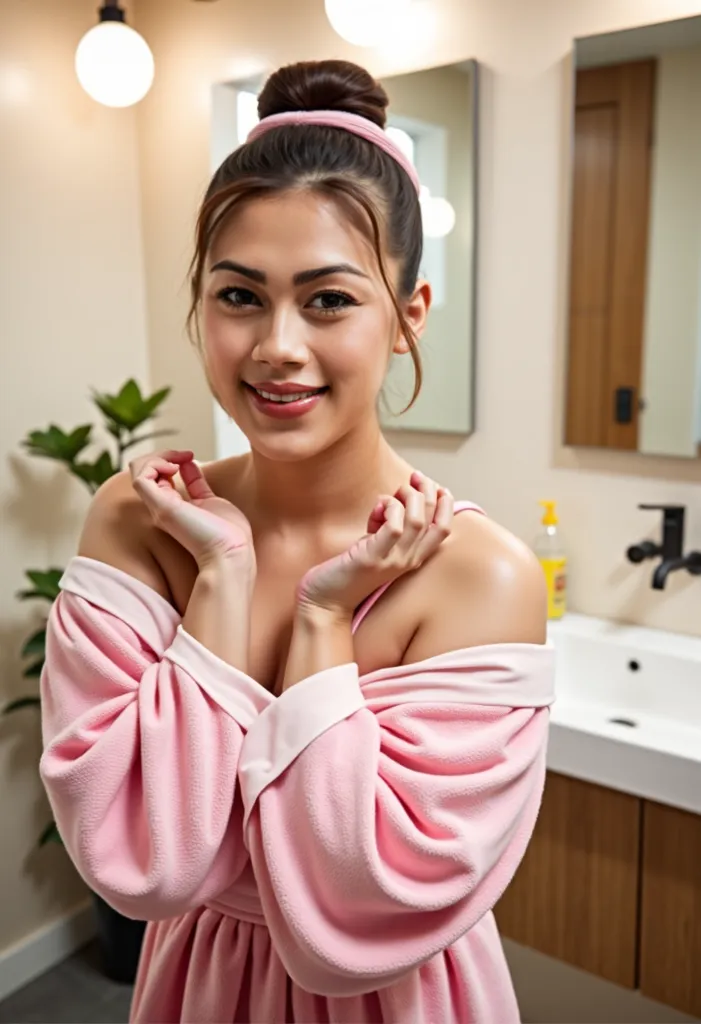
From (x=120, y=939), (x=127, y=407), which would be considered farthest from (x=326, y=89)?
(x=120, y=939)

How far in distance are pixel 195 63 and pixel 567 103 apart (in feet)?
3.20

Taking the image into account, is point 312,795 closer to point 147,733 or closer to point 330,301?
point 147,733

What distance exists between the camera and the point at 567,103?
65.7 inches

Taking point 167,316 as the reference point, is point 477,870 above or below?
below

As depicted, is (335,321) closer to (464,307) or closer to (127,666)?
(127,666)

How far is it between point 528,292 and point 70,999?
6.19 ft

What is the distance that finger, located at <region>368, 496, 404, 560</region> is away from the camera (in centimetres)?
76

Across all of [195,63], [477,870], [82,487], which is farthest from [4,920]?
[195,63]

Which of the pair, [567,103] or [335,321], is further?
[567,103]

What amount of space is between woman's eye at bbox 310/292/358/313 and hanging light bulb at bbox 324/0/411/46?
1257 mm

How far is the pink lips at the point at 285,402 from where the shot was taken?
76 centimetres

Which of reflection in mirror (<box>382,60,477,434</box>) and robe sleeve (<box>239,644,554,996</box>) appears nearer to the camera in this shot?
robe sleeve (<box>239,644,554,996</box>)

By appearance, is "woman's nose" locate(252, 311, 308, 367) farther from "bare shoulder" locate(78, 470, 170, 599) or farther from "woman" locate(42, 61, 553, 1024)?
"bare shoulder" locate(78, 470, 170, 599)

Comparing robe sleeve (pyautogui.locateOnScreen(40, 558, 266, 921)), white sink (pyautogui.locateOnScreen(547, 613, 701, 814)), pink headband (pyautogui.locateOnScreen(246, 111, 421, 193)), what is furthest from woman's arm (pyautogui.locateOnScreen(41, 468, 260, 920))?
white sink (pyautogui.locateOnScreen(547, 613, 701, 814))
